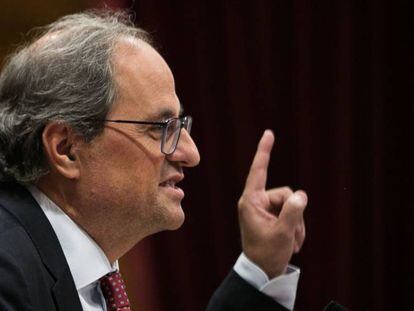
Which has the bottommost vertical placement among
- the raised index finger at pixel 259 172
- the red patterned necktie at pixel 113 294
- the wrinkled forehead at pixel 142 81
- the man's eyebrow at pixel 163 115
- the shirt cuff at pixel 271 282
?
the red patterned necktie at pixel 113 294

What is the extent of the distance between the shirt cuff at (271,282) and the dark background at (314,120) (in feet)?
3.82

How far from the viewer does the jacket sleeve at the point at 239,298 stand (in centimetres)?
98

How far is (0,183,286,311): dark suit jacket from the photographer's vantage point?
1013mm

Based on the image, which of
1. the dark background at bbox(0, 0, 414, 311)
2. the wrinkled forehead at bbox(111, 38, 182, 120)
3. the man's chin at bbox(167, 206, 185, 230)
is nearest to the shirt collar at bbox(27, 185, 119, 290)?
the man's chin at bbox(167, 206, 185, 230)

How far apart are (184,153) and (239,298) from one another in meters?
0.42

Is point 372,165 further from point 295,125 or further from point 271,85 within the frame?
point 271,85

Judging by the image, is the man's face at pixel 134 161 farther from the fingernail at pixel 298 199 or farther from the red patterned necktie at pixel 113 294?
the fingernail at pixel 298 199

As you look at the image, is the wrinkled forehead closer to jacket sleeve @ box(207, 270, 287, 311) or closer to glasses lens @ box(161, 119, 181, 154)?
glasses lens @ box(161, 119, 181, 154)

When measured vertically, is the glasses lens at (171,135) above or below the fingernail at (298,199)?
above

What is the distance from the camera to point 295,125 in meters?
2.14

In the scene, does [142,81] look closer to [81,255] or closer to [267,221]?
[81,255]

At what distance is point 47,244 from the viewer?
1184mm

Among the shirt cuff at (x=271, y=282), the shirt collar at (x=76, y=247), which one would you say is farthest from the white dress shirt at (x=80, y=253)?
the shirt cuff at (x=271, y=282)

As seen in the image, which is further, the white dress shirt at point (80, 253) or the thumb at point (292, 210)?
the white dress shirt at point (80, 253)
